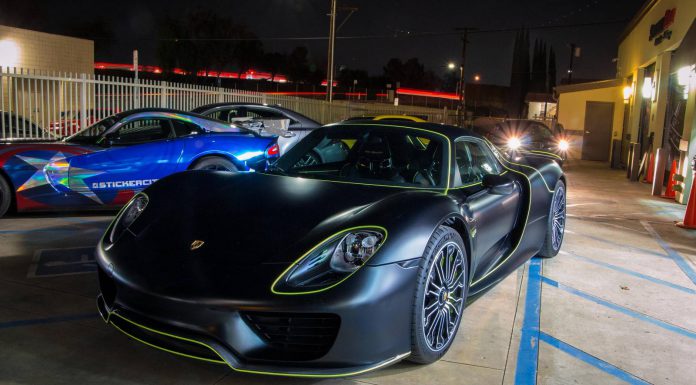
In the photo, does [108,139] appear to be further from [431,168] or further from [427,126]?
[431,168]

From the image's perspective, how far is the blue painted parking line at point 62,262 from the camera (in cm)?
504

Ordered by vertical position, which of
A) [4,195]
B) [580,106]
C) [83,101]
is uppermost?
[580,106]

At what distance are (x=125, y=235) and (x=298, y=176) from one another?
4.16 feet

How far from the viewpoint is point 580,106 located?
27.0 m

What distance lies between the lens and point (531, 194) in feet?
17.4

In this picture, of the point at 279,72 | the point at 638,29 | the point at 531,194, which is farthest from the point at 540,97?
the point at 531,194

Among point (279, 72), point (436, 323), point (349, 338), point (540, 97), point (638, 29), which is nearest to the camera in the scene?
point (349, 338)

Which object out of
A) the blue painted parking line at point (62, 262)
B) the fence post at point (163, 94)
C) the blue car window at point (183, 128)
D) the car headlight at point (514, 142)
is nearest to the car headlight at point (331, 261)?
the blue painted parking line at point (62, 262)

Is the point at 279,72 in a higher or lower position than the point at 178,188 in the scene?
higher

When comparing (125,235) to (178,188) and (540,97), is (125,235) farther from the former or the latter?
(540,97)

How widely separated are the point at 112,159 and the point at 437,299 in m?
5.02

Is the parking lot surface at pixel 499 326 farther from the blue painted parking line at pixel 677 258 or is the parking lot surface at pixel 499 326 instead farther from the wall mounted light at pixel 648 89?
the wall mounted light at pixel 648 89

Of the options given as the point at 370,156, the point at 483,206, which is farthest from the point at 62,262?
the point at 483,206

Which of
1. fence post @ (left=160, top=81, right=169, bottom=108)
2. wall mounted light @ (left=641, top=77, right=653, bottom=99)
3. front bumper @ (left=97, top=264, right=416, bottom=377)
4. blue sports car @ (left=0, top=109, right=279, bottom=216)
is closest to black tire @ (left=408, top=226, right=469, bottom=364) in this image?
front bumper @ (left=97, top=264, right=416, bottom=377)
